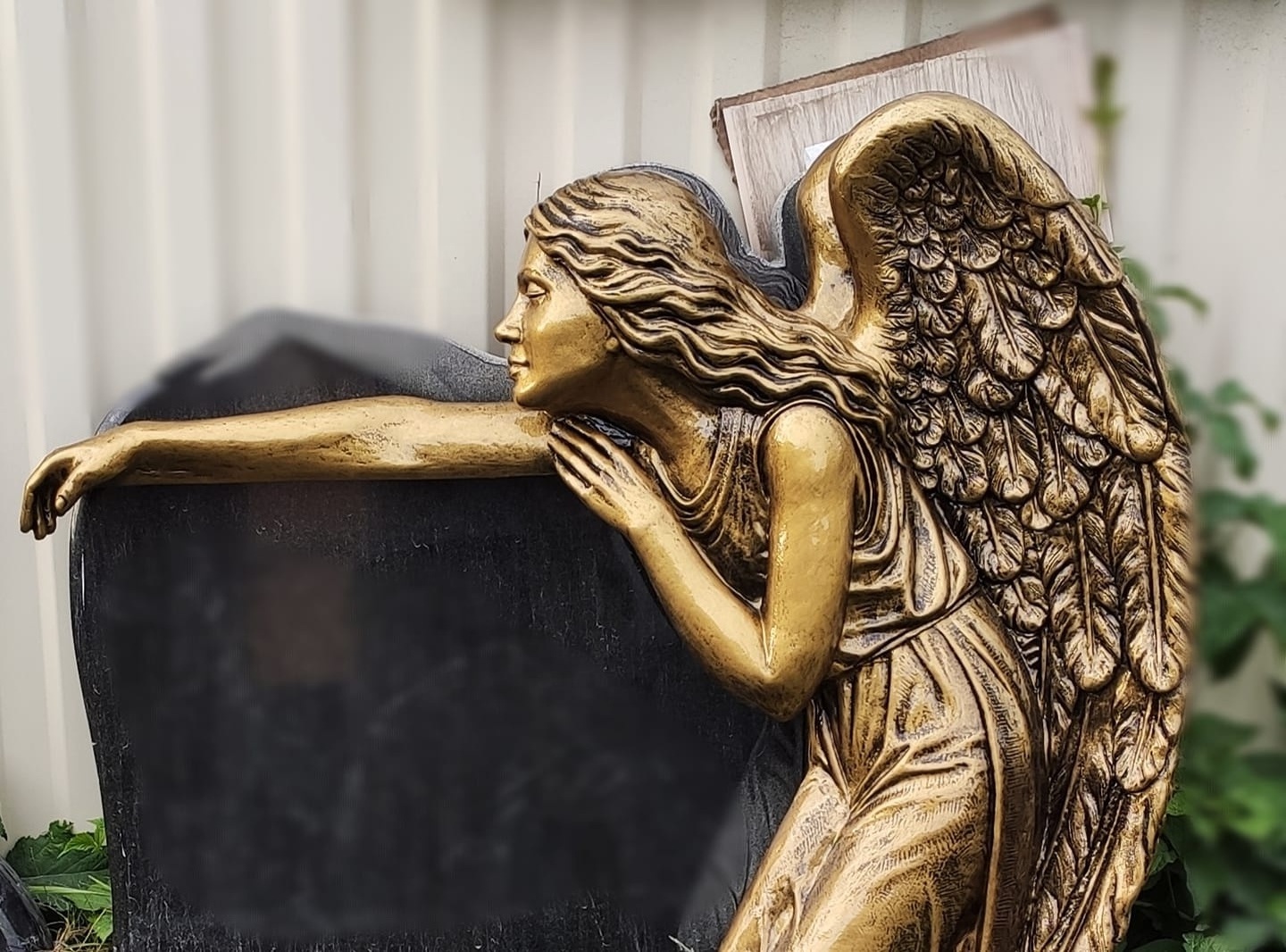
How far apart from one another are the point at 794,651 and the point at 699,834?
0.31 metres

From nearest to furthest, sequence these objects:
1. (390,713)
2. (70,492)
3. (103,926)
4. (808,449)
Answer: (808,449), (70,492), (390,713), (103,926)

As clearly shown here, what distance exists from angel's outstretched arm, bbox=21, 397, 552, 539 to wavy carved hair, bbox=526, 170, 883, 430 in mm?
165

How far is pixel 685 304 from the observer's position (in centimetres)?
94

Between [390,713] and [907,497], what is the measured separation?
1.74ft

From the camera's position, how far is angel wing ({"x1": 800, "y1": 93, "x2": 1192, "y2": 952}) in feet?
3.16

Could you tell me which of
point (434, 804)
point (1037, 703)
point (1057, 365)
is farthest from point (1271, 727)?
point (434, 804)

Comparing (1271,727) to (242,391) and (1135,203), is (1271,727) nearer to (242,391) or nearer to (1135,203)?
(1135,203)

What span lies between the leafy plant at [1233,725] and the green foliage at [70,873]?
111 centimetres

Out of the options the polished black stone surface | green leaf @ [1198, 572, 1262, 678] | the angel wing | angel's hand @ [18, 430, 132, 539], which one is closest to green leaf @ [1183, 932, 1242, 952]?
the angel wing

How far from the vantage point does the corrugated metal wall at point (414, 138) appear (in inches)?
46.5

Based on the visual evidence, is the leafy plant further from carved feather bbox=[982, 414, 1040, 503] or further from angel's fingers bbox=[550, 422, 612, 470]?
angel's fingers bbox=[550, 422, 612, 470]

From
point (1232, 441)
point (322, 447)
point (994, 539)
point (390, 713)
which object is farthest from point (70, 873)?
point (1232, 441)

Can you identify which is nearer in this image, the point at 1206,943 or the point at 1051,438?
the point at 1051,438

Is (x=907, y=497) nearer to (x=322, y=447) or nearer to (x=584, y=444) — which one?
(x=584, y=444)
